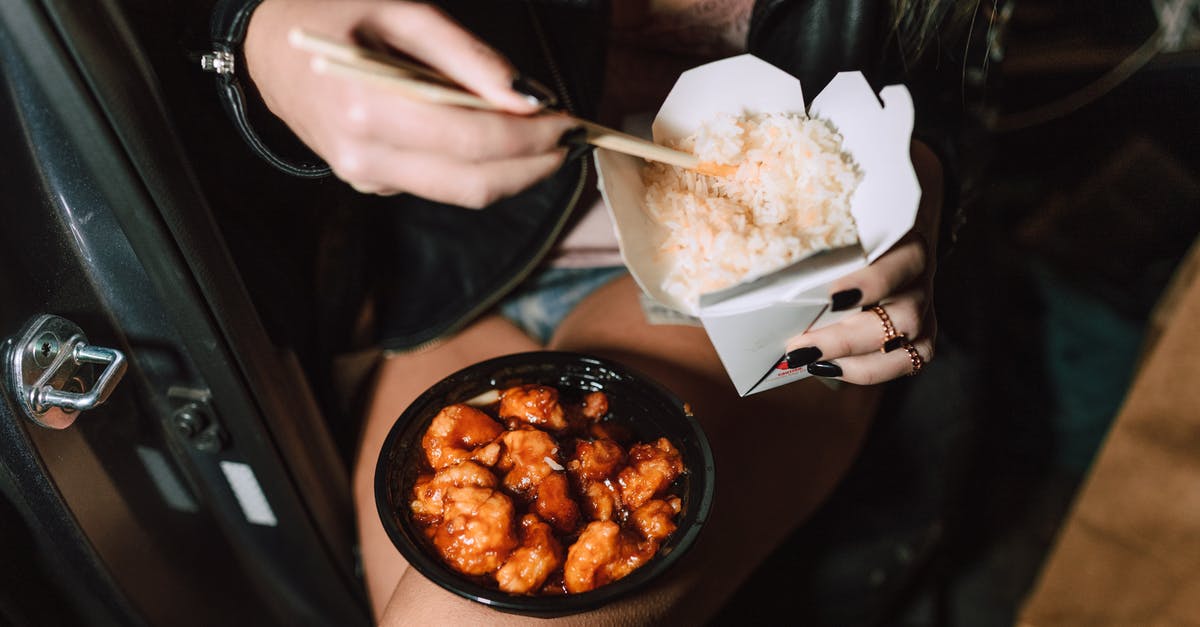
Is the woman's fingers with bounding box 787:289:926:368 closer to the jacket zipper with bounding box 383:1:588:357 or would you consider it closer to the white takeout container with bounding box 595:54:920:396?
the white takeout container with bounding box 595:54:920:396

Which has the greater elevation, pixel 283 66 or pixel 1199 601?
pixel 283 66

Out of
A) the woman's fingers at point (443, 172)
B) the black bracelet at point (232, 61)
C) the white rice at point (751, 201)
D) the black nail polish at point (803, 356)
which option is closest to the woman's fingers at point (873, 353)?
the black nail polish at point (803, 356)

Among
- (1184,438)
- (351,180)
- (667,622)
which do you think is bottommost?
(1184,438)

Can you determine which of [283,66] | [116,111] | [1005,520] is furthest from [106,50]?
[1005,520]

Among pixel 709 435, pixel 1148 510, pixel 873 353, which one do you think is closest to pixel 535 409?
pixel 709 435

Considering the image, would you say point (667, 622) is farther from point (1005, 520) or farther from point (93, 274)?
point (1005, 520)

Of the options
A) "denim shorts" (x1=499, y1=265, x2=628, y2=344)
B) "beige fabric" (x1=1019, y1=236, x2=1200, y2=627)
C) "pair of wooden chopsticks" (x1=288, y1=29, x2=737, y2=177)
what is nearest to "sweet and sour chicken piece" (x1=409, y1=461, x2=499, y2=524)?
"pair of wooden chopsticks" (x1=288, y1=29, x2=737, y2=177)
